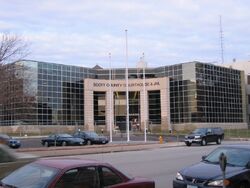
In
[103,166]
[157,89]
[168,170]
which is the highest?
[157,89]

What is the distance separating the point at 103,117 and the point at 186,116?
14.4 metres

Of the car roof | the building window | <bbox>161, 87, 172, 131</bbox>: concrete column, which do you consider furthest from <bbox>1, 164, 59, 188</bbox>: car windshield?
the building window

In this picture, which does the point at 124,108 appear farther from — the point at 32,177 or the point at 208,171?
the point at 32,177

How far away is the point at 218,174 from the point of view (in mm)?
10906

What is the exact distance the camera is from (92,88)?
86312 millimetres

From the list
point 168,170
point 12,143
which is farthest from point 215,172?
point 12,143

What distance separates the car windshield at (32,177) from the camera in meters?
7.37

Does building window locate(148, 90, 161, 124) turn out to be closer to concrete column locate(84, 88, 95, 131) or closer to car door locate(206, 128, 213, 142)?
concrete column locate(84, 88, 95, 131)

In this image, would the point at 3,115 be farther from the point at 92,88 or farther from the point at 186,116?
the point at 186,116

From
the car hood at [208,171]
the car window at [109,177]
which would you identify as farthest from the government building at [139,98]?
the car window at [109,177]

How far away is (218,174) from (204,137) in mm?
33524

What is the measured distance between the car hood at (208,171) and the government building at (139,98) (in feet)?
214

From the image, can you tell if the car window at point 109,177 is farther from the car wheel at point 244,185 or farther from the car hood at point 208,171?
the car wheel at point 244,185

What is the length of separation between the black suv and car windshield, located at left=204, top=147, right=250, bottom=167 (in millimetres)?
31086
